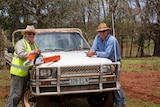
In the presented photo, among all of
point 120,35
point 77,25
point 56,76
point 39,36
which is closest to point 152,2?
point 120,35

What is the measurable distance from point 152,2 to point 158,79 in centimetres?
1810

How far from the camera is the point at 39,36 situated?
7.89 meters

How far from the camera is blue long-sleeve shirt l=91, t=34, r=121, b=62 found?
6621 mm

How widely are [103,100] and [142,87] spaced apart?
2.98 m

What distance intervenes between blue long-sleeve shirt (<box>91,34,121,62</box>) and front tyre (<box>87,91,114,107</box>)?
2.48ft

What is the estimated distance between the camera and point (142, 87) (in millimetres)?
9750

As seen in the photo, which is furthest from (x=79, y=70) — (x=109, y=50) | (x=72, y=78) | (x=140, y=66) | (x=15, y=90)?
(x=140, y=66)

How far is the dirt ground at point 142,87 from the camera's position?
330 inches

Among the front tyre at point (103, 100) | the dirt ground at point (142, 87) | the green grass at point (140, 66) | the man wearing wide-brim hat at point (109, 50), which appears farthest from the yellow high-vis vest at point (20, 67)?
the green grass at point (140, 66)

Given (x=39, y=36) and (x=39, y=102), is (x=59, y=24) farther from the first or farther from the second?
(x=39, y=102)

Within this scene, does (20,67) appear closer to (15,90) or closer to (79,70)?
(15,90)

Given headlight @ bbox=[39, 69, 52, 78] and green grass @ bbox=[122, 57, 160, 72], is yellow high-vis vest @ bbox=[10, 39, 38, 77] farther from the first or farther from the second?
green grass @ bbox=[122, 57, 160, 72]

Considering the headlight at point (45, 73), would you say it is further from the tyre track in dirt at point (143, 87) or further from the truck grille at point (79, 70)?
the tyre track in dirt at point (143, 87)

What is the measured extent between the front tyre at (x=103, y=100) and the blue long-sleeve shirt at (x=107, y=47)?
756mm
